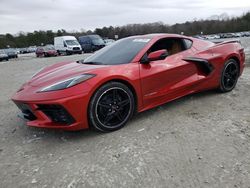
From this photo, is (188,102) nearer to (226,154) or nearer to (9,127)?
(226,154)

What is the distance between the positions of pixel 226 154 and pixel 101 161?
4.33 ft

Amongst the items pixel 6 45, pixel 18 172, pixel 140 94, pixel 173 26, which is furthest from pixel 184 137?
pixel 6 45

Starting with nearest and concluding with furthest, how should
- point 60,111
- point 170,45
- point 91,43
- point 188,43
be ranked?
1. point 60,111
2. point 170,45
3. point 188,43
4. point 91,43

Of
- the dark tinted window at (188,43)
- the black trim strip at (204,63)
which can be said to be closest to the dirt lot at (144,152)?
the black trim strip at (204,63)

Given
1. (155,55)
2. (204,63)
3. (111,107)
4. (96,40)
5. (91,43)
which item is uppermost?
(96,40)

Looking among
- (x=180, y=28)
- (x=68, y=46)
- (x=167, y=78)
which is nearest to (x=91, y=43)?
(x=68, y=46)

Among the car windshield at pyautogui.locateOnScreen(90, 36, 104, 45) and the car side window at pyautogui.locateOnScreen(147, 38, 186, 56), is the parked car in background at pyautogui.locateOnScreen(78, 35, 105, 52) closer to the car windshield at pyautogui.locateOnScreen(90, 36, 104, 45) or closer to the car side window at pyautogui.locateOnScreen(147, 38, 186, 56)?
the car windshield at pyautogui.locateOnScreen(90, 36, 104, 45)

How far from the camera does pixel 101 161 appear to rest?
9.27 feet

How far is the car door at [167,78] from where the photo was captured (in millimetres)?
3779

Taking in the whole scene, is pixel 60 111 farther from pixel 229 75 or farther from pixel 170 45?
pixel 229 75

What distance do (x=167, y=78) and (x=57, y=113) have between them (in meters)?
1.71

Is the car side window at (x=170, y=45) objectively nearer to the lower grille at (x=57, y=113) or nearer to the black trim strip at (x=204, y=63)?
the black trim strip at (x=204, y=63)

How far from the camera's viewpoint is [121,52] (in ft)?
13.5

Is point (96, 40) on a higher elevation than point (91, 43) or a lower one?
higher
